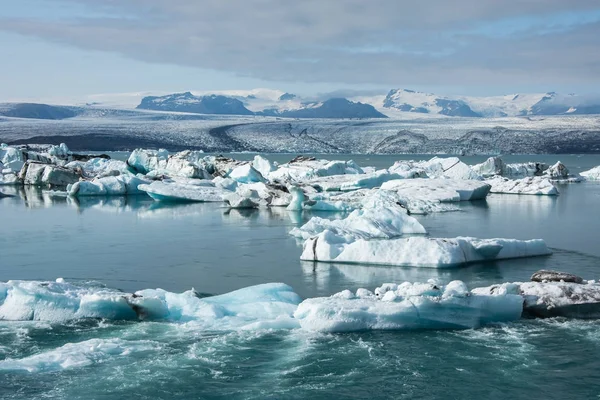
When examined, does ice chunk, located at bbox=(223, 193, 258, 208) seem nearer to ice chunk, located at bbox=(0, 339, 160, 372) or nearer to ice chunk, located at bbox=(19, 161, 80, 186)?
ice chunk, located at bbox=(19, 161, 80, 186)

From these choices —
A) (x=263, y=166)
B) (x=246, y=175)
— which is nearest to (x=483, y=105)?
(x=263, y=166)

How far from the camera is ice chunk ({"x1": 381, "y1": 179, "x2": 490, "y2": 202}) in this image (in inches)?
592

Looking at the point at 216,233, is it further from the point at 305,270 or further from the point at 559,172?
the point at 559,172

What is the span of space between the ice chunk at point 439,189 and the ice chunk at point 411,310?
29.9ft

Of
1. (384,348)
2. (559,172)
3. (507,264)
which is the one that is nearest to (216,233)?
(507,264)

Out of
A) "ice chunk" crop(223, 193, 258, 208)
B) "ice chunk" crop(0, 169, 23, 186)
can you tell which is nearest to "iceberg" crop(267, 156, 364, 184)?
"ice chunk" crop(223, 193, 258, 208)

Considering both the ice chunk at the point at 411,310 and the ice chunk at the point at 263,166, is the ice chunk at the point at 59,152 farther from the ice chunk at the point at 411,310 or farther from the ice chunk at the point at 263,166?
the ice chunk at the point at 411,310

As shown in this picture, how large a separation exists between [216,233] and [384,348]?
6.06 m

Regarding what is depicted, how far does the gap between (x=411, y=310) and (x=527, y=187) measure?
1361 cm

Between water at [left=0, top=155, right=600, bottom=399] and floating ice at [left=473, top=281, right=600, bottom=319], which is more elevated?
floating ice at [left=473, top=281, right=600, bottom=319]

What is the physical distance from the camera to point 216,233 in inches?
414

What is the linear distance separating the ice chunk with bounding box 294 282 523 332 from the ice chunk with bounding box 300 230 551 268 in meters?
1.88

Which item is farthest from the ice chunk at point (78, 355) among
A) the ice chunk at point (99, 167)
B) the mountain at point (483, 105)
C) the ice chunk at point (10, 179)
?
the mountain at point (483, 105)

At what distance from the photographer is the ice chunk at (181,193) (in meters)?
15.6
